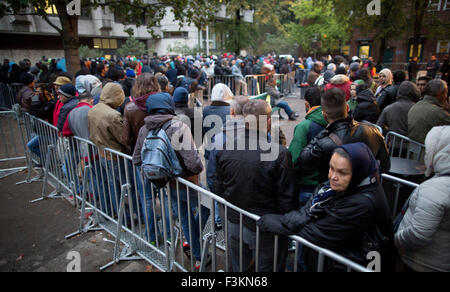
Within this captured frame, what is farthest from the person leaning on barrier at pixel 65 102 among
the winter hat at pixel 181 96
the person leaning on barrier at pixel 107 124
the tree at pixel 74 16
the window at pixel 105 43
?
the window at pixel 105 43

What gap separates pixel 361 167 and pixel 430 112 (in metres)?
2.92

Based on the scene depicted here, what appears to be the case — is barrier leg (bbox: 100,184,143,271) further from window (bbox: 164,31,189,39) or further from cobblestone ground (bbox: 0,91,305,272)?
window (bbox: 164,31,189,39)

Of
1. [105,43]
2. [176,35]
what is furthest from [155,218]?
[176,35]

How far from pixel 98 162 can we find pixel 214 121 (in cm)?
184

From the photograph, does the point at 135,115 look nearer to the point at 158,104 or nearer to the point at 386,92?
the point at 158,104

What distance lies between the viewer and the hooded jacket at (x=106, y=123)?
374 centimetres

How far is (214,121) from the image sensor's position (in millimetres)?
4105

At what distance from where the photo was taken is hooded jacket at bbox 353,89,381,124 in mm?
4492

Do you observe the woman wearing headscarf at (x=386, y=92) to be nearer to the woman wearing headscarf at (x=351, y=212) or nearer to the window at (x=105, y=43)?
the woman wearing headscarf at (x=351, y=212)

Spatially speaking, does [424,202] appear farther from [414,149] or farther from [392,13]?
[392,13]

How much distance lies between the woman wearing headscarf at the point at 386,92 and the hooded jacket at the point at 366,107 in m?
→ 1.42

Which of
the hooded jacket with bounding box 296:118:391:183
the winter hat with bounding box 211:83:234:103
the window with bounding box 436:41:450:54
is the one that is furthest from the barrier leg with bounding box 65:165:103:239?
the window with bounding box 436:41:450:54

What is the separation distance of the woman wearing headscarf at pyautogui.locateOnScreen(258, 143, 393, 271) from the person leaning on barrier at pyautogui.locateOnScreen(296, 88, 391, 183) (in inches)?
21.7

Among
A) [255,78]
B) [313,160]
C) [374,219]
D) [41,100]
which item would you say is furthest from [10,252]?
[255,78]
